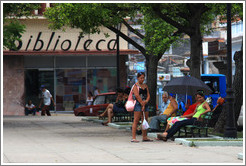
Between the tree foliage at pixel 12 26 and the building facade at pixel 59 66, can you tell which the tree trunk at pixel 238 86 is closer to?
the tree foliage at pixel 12 26

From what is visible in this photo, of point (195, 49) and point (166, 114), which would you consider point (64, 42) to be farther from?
point (166, 114)

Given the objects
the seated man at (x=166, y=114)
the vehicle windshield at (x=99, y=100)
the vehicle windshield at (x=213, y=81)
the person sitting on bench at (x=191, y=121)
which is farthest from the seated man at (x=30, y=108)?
the person sitting on bench at (x=191, y=121)

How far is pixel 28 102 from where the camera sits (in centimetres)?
3878

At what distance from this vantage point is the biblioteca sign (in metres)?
39.1

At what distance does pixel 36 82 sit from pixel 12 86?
1.60 meters

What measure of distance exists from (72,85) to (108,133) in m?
21.1

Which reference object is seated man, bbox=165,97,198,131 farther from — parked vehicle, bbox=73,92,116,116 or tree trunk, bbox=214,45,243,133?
parked vehicle, bbox=73,92,116,116

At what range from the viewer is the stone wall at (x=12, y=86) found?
3909cm

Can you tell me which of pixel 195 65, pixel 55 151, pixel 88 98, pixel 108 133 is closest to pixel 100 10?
pixel 195 65

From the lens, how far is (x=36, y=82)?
4025cm

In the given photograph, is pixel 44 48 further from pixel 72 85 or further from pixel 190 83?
pixel 190 83

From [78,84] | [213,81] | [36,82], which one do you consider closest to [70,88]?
[78,84]

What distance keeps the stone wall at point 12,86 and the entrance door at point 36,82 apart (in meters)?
0.73

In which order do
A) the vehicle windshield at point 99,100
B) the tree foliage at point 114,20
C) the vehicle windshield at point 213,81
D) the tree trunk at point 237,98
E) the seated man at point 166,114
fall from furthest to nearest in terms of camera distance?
the vehicle windshield at point 99,100, the vehicle windshield at point 213,81, the tree foliage at point 114,20, the tree trunk at point 237,98, the seated man at point 166,114
